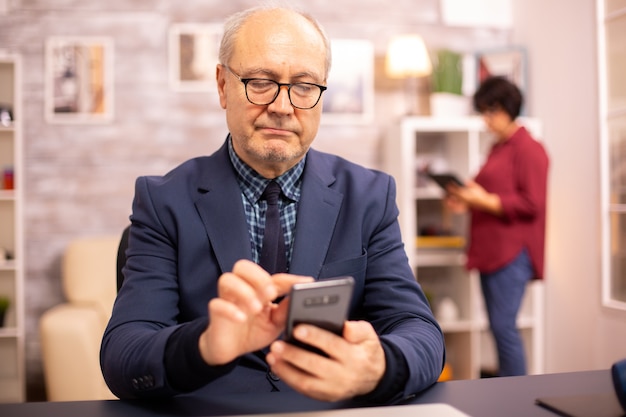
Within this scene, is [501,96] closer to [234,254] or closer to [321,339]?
[234,254]

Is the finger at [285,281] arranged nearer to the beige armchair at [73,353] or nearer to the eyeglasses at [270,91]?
the eyeglasses at [270,91]

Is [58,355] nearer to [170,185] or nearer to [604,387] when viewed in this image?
[170,185]

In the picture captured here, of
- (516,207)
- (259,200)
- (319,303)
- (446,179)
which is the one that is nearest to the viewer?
(319,303)

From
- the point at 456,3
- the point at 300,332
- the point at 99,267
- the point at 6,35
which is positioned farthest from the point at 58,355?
the point at 456,3

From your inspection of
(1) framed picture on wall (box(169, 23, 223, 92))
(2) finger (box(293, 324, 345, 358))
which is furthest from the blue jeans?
(2) finger (box(293, 324, 345, 358))

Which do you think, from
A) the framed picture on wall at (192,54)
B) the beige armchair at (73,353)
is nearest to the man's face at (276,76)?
the beige armchair at (73,353)

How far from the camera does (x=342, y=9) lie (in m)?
4.27

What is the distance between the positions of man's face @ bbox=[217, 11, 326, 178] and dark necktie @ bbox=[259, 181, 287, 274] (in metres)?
0.08

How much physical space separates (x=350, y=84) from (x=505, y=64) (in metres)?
1.01

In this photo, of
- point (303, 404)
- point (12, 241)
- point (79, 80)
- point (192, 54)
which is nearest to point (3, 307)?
point (12, 241)

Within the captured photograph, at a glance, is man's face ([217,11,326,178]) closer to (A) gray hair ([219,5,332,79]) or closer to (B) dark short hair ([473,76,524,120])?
(A) gray hair ([219,5,332,79])

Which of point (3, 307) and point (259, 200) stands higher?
point (259, 200)

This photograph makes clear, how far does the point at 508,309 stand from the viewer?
3297mm

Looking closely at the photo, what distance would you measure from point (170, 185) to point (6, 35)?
9.95ft
